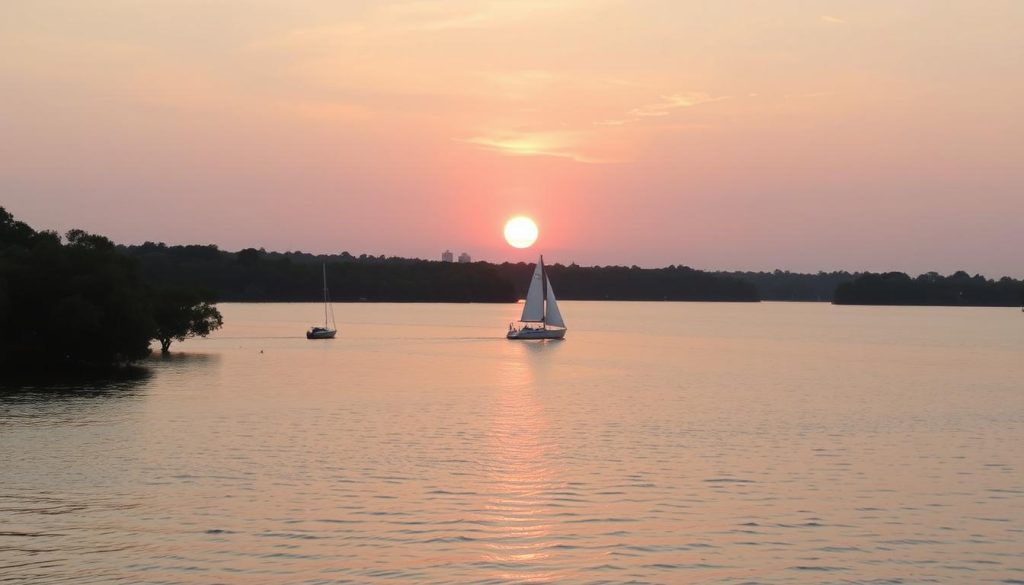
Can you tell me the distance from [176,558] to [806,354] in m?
118

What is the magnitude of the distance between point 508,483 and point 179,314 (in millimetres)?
92340

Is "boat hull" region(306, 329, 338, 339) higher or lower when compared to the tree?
lower

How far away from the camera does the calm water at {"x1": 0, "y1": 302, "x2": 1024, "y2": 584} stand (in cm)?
2870

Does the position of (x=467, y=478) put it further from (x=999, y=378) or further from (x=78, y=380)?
(x=999, y=378)

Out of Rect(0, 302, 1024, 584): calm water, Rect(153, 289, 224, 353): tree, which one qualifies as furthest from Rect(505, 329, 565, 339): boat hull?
Rect(0, 302, 1024, 584): calm water

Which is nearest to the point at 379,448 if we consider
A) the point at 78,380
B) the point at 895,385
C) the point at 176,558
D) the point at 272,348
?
the point at 176,558

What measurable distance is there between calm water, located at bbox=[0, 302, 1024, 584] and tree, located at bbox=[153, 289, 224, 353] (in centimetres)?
3609

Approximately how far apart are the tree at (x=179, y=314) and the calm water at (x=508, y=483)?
36.1 m

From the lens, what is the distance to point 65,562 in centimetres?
2792

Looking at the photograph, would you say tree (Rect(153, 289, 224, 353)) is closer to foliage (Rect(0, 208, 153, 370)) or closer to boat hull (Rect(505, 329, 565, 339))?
foliage (Rect(0, 208, 153, 370))

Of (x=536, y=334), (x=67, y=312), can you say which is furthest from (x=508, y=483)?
(x=536, y=334)

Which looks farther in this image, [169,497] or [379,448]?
[379,448]

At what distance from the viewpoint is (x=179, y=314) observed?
409 feet

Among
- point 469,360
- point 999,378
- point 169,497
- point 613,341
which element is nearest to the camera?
point 169,497
